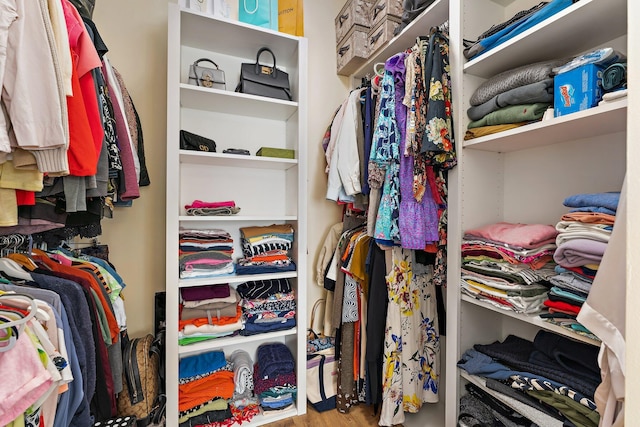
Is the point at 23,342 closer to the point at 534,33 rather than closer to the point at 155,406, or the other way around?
the point at 155,406

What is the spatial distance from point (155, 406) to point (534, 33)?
2.25 metres

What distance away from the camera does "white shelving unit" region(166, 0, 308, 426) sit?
1452 mm

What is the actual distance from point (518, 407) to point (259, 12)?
7.10 feet

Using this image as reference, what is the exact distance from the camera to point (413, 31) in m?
1.53

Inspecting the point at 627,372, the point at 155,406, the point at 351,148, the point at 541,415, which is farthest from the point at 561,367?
the point at 155,406

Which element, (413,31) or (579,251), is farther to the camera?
(413,31)

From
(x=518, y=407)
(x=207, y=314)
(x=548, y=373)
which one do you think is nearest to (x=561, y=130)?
(x=548, y=373)

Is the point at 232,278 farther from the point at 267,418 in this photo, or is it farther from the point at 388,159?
the point at 388,159

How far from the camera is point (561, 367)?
976 millimetres

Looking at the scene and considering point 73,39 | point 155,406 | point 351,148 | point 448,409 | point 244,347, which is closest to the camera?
point 73,39

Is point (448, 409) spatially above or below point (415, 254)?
below

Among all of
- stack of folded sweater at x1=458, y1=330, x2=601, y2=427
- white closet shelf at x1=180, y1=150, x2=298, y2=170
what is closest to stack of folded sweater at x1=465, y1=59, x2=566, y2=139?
stack of folded sweater at x1=458, y1=330, x2=601, y2=427

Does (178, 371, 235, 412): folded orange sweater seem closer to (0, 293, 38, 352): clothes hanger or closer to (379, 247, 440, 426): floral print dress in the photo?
(379, 247, 440, 426): floral print dress

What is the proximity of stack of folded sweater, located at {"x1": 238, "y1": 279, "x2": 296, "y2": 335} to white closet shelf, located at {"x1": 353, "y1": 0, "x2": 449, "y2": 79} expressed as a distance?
1.50 meters
